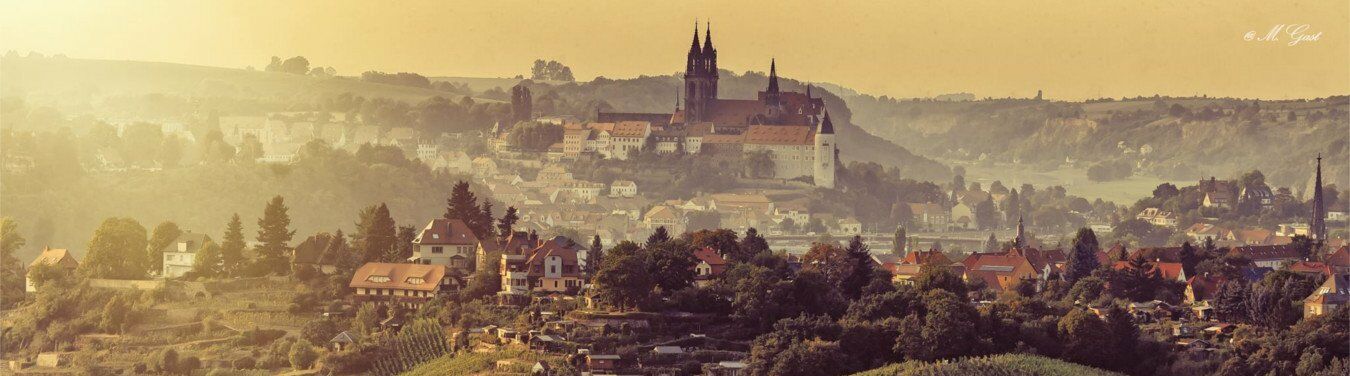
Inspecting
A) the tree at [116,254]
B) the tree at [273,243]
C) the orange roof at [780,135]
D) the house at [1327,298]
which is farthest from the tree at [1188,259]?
the orange roof at [780,135]

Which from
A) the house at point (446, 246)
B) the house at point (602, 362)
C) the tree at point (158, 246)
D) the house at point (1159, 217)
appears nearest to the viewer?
the house at point (602, 362)

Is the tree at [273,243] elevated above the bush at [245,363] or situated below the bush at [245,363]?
above

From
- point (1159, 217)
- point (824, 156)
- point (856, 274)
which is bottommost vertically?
point (856, 274)

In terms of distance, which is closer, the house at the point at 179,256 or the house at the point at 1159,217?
the house at the point at 179,256

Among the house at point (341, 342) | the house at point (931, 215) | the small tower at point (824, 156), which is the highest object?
the small tower at point (824, 156)

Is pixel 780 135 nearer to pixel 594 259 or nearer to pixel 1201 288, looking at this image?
pixel 1201 288

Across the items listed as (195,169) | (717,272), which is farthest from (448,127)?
(717,272)

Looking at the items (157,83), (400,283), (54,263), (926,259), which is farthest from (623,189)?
(400,283)

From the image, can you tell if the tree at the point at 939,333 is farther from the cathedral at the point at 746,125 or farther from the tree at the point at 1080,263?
the cathedral at the point at 746,125
